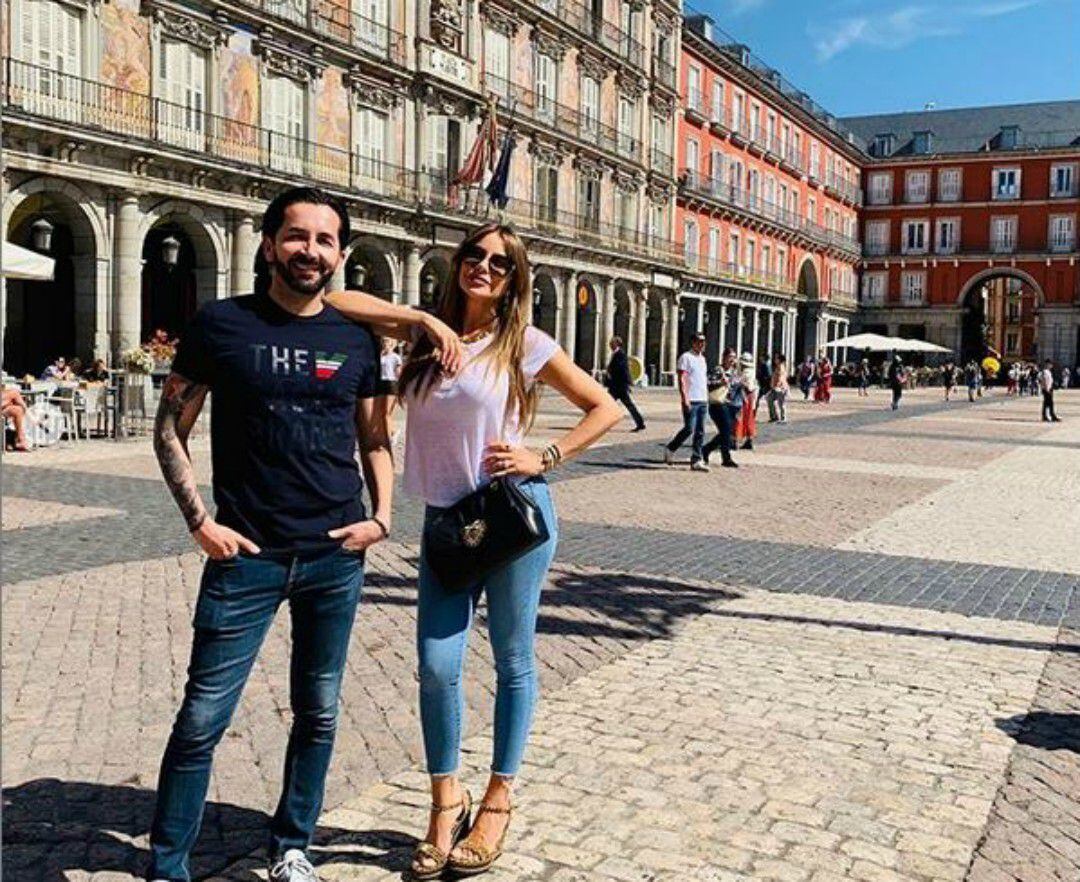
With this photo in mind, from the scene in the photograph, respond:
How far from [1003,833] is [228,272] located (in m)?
22.5

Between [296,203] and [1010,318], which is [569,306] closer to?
[296,203]

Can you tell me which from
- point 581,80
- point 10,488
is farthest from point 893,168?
point 10,488

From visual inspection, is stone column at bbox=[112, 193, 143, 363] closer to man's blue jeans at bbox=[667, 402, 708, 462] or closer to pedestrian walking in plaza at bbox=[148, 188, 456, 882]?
man's blue jeans at bbox=[667, 402, 708, 462]

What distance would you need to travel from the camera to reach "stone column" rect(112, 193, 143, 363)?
834 inches

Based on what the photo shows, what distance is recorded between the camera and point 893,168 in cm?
6706

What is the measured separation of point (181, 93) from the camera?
74.4 feet

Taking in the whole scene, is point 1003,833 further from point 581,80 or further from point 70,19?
point 581,80

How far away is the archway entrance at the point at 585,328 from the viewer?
3809 centimetres

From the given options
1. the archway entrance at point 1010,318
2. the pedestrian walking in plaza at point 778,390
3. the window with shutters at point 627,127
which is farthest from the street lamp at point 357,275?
the archway entrance at point 1010,318

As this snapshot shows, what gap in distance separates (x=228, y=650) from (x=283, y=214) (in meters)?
1.04

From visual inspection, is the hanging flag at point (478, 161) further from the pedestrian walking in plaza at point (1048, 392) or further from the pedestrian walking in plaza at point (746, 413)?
the pedestrian walking in plaza at point (1048, 392)

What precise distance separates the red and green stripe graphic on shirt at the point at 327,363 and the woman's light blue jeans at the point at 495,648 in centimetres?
54

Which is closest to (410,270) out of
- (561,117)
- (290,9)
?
(290,9)

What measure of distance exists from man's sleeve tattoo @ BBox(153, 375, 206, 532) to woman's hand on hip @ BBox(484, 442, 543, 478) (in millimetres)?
732
